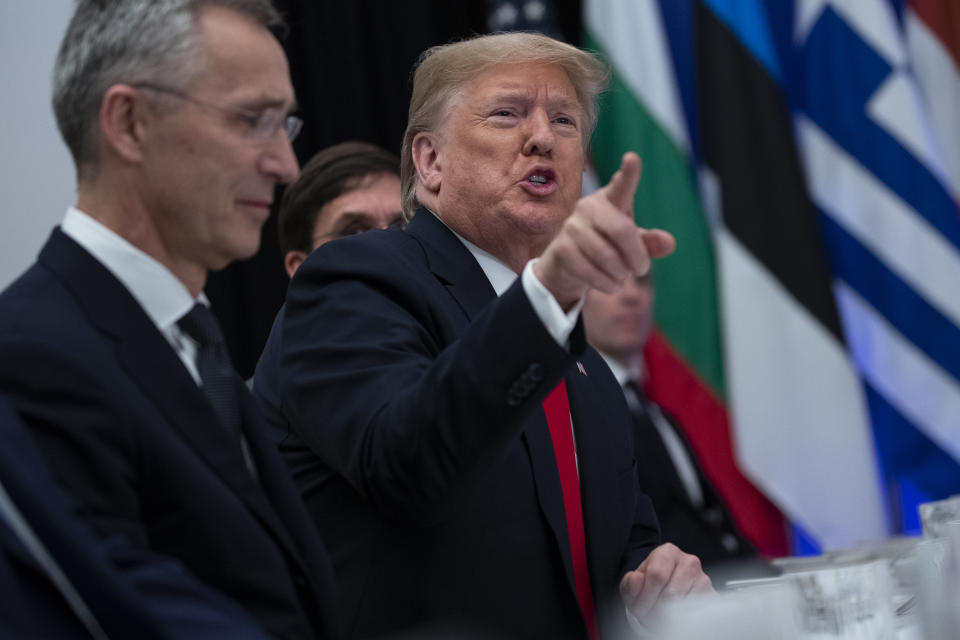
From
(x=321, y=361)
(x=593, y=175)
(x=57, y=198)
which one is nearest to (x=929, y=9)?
(x=593, y=175)

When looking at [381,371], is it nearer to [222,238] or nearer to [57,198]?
[222,238]

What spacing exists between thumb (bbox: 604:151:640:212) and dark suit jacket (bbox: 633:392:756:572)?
2133 mm

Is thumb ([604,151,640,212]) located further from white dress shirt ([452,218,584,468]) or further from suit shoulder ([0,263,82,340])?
suit shoulder ([0,263,82,340])

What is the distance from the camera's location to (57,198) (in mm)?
3004

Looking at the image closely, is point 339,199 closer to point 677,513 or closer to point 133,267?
point 677,513

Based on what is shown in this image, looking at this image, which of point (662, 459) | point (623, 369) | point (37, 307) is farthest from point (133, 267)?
point (623, 369)

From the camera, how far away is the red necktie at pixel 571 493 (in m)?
1.72

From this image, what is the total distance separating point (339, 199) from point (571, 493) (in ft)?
4.78

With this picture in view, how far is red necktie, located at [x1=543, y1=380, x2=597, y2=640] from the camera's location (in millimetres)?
1716

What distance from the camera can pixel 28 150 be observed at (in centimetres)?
299

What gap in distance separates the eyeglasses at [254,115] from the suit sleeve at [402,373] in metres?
0.33

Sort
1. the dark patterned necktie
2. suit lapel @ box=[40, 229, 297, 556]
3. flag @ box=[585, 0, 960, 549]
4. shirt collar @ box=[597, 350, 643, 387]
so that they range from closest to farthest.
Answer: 1. suit lapel @ box=[40, 229, 297, 556]
2. the dark patterned necktie
3. shirt collar @ box=[597, 350, 643, 387]
4. flag @ box=[585, 0, 960, 549]

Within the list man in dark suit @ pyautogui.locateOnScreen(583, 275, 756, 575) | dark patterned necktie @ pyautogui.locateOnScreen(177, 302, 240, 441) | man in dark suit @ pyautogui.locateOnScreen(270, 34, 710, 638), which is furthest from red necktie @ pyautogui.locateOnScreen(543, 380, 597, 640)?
man in dark suit @ pyautogui.locateOnScreen(583, 275, 756, 575)

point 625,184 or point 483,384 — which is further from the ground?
point 625,184
